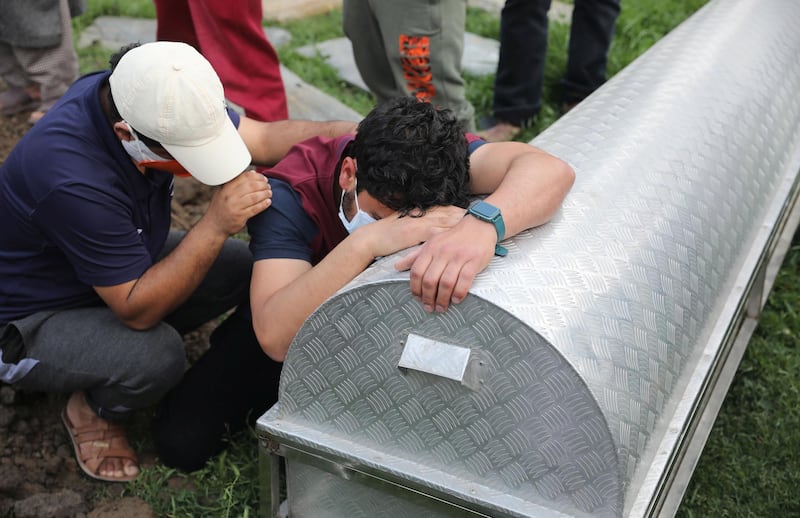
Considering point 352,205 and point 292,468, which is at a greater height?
point 352,205

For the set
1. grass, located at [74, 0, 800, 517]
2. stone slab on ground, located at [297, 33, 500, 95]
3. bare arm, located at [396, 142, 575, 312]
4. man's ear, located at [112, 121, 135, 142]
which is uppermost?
bare arm, located at [396, 142, 575, 312]

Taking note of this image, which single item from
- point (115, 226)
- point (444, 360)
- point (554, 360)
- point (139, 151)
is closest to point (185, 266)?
point (115, 226)

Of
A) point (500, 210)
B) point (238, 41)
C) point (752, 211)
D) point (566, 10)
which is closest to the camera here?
point (500, 210)

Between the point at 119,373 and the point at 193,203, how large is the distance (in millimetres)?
1625

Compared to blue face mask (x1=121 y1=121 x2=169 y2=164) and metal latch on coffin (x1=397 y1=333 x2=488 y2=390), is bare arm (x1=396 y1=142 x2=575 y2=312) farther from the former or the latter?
blue face mask (x1=121 y1=121 x2=169 y2=164)

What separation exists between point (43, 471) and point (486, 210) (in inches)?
68.6

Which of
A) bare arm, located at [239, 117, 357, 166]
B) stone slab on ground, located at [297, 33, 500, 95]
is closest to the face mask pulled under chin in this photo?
bare arm, located at [239, 117, 357, 166]

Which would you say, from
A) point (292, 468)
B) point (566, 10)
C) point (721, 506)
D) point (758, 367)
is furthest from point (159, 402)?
point (566, 10)

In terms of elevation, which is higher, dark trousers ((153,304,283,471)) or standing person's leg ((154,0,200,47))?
standing person's leg ((154,0,200,47))

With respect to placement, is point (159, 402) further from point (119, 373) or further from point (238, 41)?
point (238, 41)

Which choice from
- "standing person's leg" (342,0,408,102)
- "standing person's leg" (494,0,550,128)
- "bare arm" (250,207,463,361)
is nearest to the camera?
"bare arm" (250,207,463,361)

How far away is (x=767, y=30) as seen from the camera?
3.21 metres

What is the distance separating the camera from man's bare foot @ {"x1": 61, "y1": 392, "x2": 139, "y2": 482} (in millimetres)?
2768

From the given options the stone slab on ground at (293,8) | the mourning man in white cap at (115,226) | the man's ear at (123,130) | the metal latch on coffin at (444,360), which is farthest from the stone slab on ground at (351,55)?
the metal latch on coffin at (444,360)
